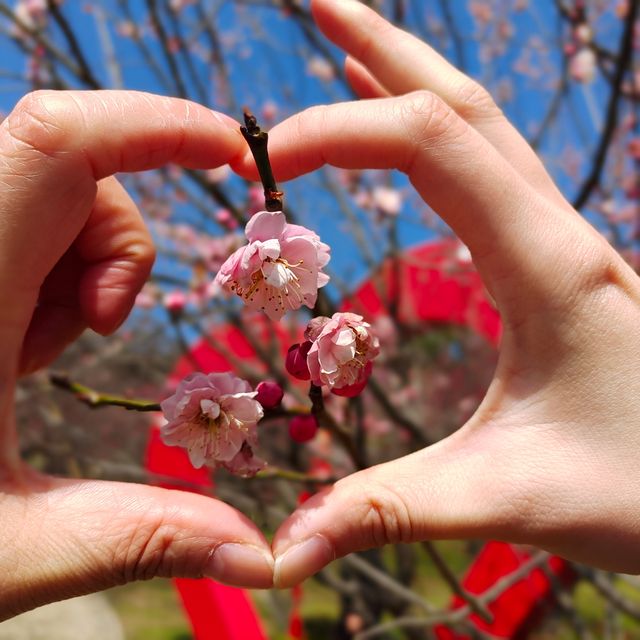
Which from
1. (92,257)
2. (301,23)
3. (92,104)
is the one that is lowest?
(92,257)

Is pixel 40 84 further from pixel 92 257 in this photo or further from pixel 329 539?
pixel 329 539

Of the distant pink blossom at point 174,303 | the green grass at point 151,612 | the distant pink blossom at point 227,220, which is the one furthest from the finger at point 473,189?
the green grass at point 151,612

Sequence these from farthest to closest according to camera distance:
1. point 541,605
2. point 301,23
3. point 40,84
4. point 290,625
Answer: point 290,625
point 541,605
point 40,84
point 301,23

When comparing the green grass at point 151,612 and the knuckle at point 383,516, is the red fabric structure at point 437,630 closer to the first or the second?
the knuckle at point 383,516

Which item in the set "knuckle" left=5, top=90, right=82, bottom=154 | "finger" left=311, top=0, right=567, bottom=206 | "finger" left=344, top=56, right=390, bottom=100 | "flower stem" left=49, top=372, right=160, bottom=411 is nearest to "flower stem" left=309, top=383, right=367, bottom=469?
"flower stem" left=49, top=372, right=160, bottom=411

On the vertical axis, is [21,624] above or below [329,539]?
below

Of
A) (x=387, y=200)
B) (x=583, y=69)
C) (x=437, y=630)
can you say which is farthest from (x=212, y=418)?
(x=583, y=69)

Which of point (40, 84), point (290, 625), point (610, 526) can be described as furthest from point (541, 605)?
point (40, 84)
